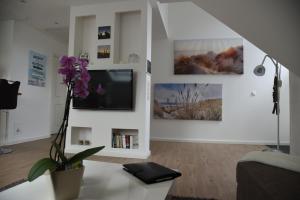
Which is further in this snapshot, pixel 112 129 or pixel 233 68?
pixel 233 68

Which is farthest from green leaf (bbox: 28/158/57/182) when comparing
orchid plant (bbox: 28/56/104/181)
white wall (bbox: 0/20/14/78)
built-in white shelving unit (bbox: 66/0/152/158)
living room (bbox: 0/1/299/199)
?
white wall (bbox: 0/20/14/78)

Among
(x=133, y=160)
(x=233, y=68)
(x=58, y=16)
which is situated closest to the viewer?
(x=133, y=160)

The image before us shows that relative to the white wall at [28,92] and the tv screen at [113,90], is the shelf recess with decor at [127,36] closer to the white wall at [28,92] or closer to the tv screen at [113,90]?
the tv screen at [113,90]

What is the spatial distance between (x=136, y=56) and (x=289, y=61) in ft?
8.47

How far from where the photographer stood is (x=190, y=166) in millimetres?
3039

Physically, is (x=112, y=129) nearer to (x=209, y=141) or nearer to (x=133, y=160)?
(x=133, y=160)

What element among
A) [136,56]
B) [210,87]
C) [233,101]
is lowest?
[233,101]

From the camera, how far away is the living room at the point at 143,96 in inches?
126

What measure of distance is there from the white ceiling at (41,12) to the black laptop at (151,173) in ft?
10.9

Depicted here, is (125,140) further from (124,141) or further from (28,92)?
(28,92)

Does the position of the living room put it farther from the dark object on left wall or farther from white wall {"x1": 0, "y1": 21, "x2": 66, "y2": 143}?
the dark object on left wall

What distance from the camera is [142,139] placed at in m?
3.55

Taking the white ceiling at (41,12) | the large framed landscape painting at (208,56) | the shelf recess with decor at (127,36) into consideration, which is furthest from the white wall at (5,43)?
the large framed landscape painting at (208,56)

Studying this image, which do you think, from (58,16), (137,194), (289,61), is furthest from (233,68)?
(137,194)
